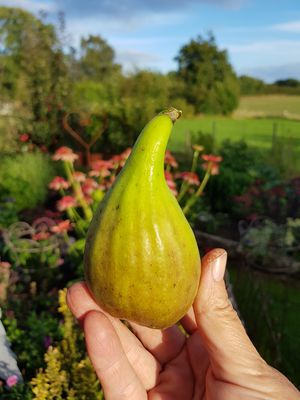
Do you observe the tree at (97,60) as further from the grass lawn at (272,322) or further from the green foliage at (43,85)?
the grass lawn at (272,322)

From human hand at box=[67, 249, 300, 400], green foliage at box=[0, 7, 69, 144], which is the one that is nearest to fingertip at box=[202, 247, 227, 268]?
human hand at box=[67, 249, 300, 400]

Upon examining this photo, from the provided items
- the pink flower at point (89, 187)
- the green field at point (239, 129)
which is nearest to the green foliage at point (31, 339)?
the pink flower at point (89, 187)

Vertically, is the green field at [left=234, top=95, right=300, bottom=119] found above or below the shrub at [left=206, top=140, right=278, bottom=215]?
above

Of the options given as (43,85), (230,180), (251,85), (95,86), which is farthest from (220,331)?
(251,85)

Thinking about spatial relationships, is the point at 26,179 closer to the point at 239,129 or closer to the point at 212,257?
the point at 212,257

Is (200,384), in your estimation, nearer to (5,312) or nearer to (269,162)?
(5,312)

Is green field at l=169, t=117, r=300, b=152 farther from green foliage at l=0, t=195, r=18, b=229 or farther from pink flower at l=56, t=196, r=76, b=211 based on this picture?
pink flower at l=56, t=196, r=76, b=211

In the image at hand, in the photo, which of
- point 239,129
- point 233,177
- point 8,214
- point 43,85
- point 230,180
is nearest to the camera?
point 8,214
